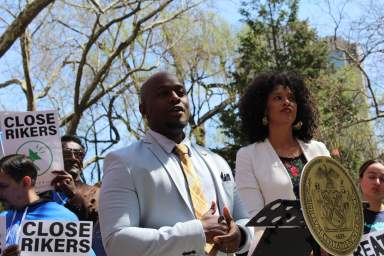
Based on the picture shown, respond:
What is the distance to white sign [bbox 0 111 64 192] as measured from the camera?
4.55 m

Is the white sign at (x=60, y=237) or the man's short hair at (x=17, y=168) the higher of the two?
the man's short hair at (x=17, y=168)

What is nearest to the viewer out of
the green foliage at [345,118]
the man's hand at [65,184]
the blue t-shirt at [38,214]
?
the blue t-shirt at [38,214]

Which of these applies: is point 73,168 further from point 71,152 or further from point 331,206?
point 331,206

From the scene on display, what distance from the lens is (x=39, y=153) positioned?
179 inches

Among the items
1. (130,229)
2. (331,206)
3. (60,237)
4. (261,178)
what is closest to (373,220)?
(261,178)

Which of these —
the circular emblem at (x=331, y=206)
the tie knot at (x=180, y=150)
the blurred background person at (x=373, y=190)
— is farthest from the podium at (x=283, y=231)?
the blurred background person at (x=373, y=190)

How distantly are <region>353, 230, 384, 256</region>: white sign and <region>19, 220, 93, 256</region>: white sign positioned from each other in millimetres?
1734

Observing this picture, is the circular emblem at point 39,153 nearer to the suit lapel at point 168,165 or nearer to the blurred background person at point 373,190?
the suit lapel at point 168,165

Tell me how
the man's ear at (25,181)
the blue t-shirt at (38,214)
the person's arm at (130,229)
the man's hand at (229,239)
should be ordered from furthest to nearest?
the man's ear at (25,181), the blue t-shirt at (38,214), the man's hand at (229,239), the person's arm at (130,229)

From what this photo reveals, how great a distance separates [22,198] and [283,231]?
198cm

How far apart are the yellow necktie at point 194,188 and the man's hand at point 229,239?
0.05 metres

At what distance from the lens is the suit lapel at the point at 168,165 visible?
102 inches

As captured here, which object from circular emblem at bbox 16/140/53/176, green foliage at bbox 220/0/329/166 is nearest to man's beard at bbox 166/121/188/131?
circular emblem at bbox 16/140/53/176

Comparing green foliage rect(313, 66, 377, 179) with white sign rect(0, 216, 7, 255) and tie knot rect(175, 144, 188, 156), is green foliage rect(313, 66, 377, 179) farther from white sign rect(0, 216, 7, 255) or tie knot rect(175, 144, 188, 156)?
tie knot rect(175, 144, 188, 156)
